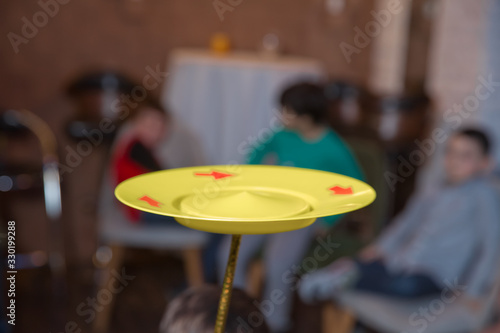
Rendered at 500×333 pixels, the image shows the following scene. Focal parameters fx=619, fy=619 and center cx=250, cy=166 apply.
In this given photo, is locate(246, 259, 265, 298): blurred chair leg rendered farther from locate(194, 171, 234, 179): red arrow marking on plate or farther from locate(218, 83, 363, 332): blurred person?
locate(194, 171, 234, 179): red arrow marking on plate

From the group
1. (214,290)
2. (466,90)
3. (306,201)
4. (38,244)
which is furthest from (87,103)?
(306,201)

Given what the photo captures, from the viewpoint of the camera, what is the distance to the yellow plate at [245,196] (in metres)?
0.57

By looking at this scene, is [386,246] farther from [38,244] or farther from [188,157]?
[38,244]

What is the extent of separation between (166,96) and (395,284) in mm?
1620

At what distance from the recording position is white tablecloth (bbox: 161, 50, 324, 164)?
2.85 m

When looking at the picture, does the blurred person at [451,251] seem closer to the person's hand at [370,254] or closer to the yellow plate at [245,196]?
the person's hand at [370,254]

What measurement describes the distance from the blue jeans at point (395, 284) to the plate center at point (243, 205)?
1.27 metres

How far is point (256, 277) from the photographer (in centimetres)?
241

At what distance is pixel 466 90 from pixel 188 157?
126cm

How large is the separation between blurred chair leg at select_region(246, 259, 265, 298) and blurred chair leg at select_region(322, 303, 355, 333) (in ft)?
1.41

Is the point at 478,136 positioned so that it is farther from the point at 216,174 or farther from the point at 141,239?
the point at 216,174

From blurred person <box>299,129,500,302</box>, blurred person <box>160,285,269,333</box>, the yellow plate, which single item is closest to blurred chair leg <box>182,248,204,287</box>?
blurred person <box>299,129,500,302</box>

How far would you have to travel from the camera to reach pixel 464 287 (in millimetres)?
1803

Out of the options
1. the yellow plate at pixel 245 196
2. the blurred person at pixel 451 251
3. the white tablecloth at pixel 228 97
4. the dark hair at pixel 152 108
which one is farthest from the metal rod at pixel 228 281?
the white tablecloth at pixel 228 97
